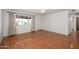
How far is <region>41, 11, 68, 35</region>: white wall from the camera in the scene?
5.74ft

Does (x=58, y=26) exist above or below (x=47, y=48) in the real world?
above

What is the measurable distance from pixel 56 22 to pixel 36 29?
418 mm

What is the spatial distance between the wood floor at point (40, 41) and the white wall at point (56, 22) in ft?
0.32

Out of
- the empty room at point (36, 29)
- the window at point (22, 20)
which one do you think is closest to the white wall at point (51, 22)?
the empty room at point (36, 29)

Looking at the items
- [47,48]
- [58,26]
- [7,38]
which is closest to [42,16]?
[58,26]

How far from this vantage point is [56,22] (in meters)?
1.80

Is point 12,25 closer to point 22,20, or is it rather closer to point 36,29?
point 22,20

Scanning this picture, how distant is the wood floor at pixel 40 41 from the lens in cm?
175

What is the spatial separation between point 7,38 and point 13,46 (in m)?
0.19

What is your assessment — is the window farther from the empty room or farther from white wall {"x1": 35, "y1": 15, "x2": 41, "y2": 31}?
white wall {"x1": 35, "y1": 15, "x2": 41, "y2": 31}

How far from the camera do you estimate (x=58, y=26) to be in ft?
5.91
